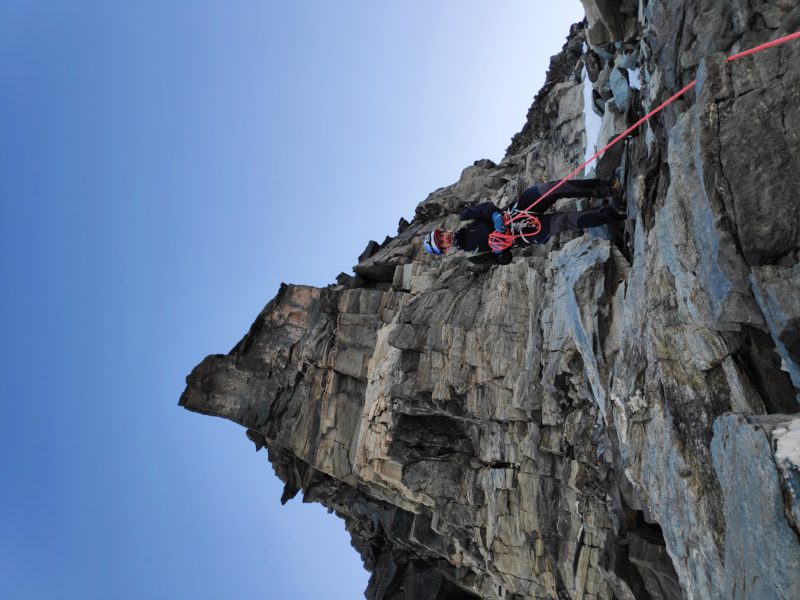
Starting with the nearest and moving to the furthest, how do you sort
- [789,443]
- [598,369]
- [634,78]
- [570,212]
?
[789,443], [598,369], [634,78], [570,212]

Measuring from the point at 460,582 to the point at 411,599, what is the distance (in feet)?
11.3

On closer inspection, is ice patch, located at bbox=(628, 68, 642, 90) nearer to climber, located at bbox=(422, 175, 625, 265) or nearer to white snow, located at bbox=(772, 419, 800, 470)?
climber, located at bbox=(422, 175, 625, 265)

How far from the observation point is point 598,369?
1194cm

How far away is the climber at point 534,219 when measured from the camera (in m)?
12.7

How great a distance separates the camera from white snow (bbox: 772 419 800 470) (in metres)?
5.22

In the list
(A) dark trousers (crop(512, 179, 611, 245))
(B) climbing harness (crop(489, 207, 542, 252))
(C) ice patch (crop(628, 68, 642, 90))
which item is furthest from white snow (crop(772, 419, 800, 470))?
(C) ice patch (crop(628, 68, 642, 90))

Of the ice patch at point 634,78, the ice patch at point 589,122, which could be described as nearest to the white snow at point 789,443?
the ice patch at point 634,78

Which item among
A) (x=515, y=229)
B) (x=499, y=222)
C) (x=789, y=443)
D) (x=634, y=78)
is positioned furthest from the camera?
(x=499, y=222)

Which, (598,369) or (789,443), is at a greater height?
(598,369)

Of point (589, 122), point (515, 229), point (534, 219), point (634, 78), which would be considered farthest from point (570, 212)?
point (589, 122)

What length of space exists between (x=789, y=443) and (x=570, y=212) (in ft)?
27.8

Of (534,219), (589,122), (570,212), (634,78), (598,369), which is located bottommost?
(598,369)

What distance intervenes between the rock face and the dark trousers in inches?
34.5

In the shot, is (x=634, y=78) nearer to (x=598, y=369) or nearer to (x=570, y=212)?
(x=570, y=212)
